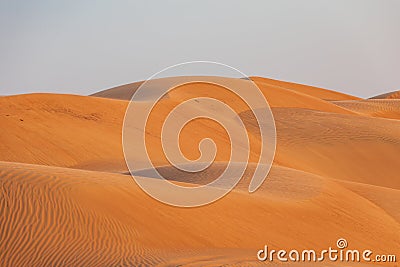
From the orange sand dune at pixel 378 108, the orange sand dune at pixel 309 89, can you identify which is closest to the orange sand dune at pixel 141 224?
the orange sand dune at pixel 378 108

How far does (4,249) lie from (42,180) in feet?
7.76

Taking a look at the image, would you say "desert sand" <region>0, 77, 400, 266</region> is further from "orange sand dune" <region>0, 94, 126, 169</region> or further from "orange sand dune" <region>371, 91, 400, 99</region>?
"orange sand dune" <region>371, 91, 400, 99</region>

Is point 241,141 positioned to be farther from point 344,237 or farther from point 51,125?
point 344,237

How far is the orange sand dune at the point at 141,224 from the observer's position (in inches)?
393

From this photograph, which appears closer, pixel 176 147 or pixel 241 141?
pixel 176 147

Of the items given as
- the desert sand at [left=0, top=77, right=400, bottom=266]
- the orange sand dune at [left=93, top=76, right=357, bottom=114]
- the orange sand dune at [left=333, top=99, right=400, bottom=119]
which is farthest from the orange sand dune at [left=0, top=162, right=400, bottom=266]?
the orange sand dune at [left=333, top=99, right=400, bottom=119]

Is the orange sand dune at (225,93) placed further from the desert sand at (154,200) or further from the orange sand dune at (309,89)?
the orange sand dune at (309,89)

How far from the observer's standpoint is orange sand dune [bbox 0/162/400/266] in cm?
998

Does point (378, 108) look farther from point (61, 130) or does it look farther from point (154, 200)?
point (154, 200)

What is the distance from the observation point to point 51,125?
2395 cm

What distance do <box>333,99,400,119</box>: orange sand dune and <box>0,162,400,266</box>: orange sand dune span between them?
31.8 meters

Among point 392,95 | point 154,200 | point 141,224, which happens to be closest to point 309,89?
point 392,95

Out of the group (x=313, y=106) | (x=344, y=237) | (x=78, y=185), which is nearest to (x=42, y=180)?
(x=78, y=185)

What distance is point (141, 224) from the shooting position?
11.4 m
